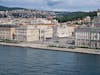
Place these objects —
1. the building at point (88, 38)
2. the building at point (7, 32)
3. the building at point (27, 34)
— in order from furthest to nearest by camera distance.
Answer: the building at point (7, 32) < the building at point (27, 34) < the building at point (88, 38)

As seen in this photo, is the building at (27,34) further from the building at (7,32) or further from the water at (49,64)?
the water at (49,64)

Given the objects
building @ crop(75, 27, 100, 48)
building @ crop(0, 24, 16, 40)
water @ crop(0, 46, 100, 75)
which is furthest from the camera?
building @ crop(0, 24, 16, 40)

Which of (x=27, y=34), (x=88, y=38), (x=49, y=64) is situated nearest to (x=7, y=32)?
(x=27, y=34)

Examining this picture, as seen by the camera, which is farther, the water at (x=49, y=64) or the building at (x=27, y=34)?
the building at (x=27, y=34)

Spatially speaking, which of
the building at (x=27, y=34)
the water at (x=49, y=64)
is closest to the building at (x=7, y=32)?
the building at (x=27, y=34)

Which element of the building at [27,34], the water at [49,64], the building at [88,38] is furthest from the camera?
the building at [27,34]

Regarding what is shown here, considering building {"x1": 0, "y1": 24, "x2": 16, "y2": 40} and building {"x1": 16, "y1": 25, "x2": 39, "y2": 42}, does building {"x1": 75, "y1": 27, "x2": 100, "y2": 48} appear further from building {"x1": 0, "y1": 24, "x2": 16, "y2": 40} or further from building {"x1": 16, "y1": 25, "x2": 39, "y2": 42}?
building {"x1": 0, "y1": 24, "x2": 16, "y2": 40}

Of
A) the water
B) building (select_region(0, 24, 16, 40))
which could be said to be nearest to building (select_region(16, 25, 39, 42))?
building (select_region(0, 24, 16, 40))
